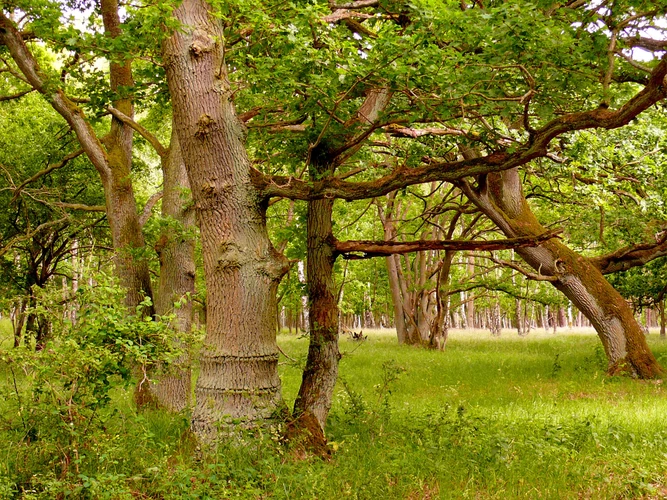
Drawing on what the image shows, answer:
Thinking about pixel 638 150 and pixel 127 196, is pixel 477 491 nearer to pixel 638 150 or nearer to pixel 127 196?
pixel 127 196

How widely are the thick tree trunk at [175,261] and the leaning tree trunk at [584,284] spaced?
251 inches

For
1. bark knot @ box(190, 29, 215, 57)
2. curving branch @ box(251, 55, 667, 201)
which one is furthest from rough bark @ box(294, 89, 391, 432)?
bark knot @ box(190, 29, 215, 57)

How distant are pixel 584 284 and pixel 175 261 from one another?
30.7 feet

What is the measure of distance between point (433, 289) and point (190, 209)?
51.6ft

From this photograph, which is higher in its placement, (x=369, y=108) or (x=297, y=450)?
(x=369, y=108)

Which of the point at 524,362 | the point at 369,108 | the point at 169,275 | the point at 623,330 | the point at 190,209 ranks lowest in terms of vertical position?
the point at 524,362

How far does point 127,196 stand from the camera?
10.4 m

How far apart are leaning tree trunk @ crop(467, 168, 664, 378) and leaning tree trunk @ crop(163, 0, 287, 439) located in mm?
7771

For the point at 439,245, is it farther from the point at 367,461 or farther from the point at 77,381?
the point at 77,381

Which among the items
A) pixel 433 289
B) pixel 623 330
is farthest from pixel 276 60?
pixel 433 289

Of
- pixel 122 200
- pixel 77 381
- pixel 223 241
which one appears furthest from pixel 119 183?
pixel 77 381

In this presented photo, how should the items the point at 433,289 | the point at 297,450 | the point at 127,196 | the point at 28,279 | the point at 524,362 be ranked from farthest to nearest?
the point at 433,289, the point at 28,279, the point at 524,362, the point at 127,196, the point at 297,450

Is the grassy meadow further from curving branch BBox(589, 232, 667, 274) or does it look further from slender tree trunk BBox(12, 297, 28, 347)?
curving branch BBox(589, 232, 667, 274)

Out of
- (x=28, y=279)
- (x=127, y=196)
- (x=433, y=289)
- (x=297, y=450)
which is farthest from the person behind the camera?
(x=433, y=289)
